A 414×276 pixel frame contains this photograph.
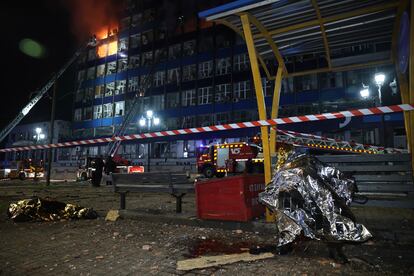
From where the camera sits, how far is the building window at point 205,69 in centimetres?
3969

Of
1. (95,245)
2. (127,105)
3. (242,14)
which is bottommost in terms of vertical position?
(95,245)

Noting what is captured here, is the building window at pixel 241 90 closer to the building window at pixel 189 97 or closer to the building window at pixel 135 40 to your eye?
the building window at pixel 189 97

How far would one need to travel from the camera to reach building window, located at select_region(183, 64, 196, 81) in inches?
1619

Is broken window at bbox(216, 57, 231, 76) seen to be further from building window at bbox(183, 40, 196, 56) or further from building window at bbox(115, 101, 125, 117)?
building window at bbox(115, 101, 125, 117)

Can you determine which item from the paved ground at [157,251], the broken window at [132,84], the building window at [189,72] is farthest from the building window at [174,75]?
the paved ground at [157,251]

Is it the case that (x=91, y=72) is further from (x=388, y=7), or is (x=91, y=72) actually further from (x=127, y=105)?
(x=388, y=7)

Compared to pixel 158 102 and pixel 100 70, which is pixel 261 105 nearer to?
pixel 158 102

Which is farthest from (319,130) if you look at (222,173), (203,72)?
(203,72)

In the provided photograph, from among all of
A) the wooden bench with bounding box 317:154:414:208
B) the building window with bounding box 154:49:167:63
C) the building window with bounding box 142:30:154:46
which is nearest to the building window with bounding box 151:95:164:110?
the building window with bounding box 154:49:167:63

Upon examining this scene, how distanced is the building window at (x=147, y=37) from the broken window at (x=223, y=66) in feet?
49.3

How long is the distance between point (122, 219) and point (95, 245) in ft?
6.55

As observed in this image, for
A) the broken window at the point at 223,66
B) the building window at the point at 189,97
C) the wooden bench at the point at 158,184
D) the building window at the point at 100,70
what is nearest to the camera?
the wooden bench at the point at 158,184

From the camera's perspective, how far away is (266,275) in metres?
3.18

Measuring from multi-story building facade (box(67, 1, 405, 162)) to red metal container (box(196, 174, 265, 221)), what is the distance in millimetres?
24902
